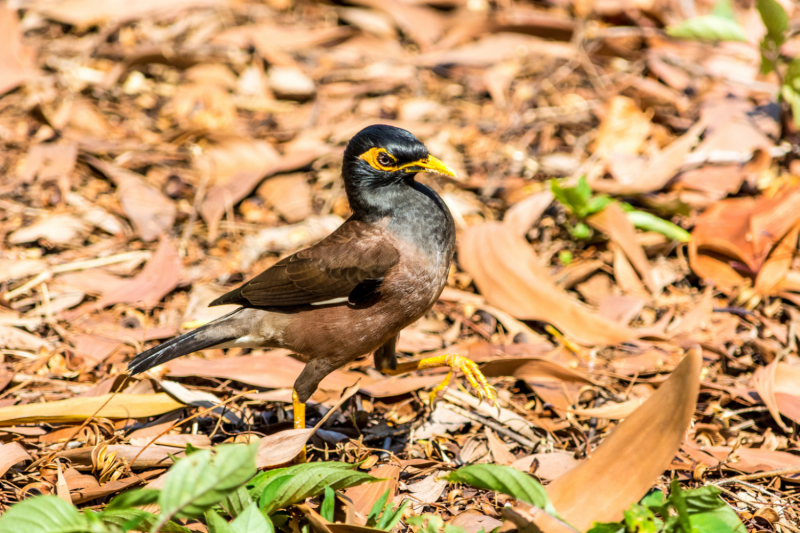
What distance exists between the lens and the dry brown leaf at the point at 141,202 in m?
5.56

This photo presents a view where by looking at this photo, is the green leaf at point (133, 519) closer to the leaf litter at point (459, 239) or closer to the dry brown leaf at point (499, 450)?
the leaf litter at point (459, 239)

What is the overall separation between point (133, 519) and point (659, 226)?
4.10 meters

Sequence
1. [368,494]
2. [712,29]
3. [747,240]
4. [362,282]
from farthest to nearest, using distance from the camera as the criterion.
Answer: [712,29]
[747,240]
[362,282]
[368,494]

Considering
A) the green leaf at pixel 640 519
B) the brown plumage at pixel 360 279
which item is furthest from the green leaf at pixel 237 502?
the green leaf at pixel 640 519

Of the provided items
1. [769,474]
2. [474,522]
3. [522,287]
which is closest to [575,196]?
[522,287]

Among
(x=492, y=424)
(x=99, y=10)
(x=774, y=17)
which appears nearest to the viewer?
(x=492, y=424)

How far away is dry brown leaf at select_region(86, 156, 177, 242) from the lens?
18.2 feet

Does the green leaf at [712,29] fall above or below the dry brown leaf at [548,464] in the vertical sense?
above

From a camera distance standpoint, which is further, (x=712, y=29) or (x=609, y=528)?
(x=712, y=29)

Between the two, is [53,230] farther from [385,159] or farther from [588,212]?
[588,212]

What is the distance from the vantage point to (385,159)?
3.86 metres

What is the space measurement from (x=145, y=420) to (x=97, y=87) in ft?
13.8

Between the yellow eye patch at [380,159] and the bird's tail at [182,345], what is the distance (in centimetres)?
127

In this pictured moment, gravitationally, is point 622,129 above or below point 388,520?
above
